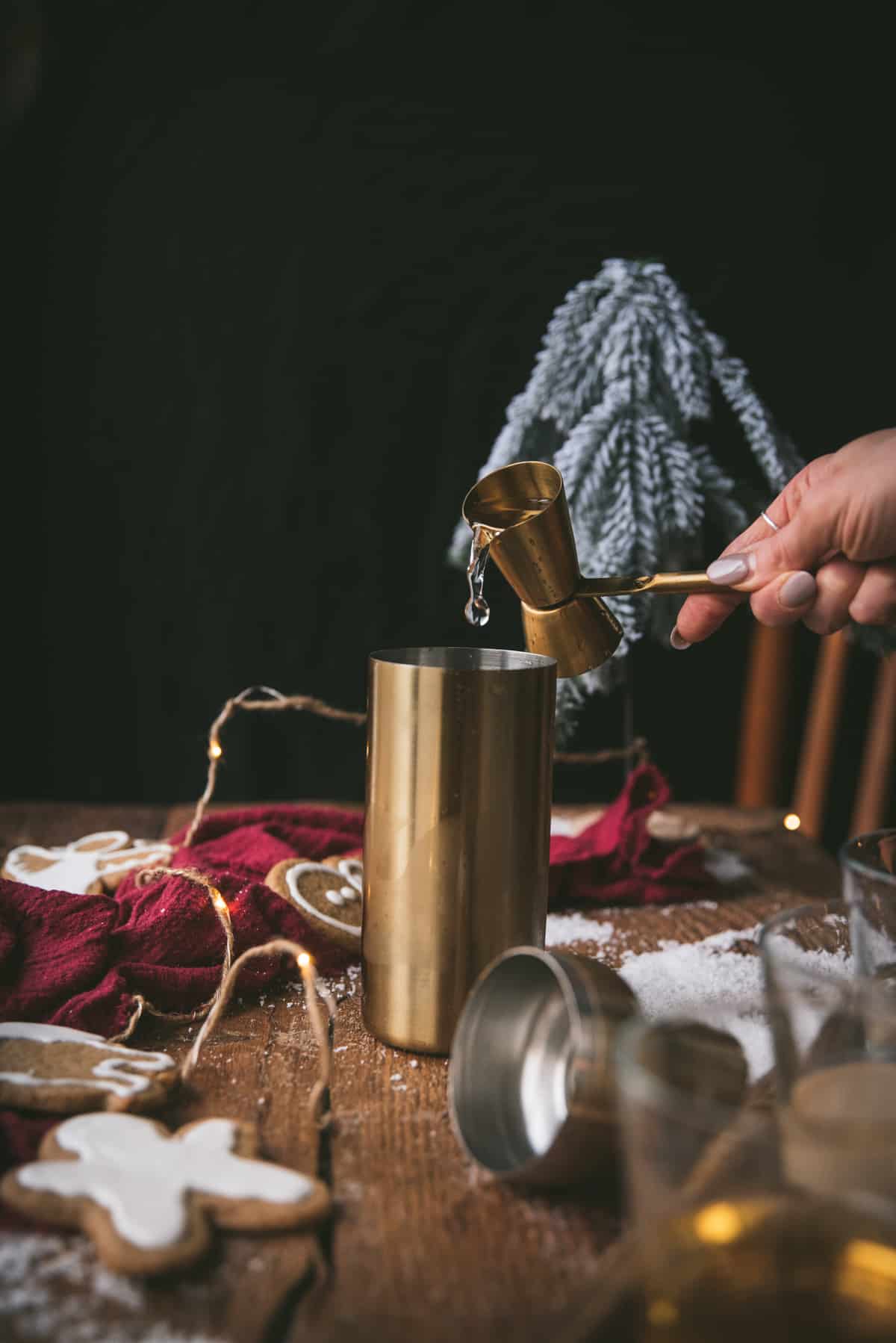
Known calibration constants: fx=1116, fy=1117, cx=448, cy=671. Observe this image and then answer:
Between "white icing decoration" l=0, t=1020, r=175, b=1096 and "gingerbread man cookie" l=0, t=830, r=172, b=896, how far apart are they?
0.20 m

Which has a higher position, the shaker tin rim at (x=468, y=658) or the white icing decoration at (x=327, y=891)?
the shaker tin rim at (x=468, y=658)

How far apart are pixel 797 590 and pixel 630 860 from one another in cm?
32

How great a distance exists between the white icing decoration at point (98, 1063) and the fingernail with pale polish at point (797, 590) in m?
0.49

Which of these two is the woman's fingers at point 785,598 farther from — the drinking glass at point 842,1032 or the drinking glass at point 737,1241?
the drinking glass at point 737,1241

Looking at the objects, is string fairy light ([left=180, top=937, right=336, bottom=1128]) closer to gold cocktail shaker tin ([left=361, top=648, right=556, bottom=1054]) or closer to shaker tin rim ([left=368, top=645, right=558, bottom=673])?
gold cocktail shaker tin ([left=361, top=648, right=556, bottom=1054])

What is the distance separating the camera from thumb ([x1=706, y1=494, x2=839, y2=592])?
0.76 m

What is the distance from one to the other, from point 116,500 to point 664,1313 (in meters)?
1.61

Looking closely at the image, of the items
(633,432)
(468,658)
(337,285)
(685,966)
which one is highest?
(337,285)

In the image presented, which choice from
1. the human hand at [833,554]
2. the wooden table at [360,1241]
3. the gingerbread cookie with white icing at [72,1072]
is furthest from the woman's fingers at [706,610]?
the gingerbread cookie with white icing at [72,1072]

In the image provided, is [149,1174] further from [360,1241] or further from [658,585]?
[658,585]

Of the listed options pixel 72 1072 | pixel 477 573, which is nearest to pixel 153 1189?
pixel 72 1072

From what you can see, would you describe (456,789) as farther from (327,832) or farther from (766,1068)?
(327,832)

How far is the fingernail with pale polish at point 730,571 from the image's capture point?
0.76 m

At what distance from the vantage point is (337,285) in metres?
1.71
